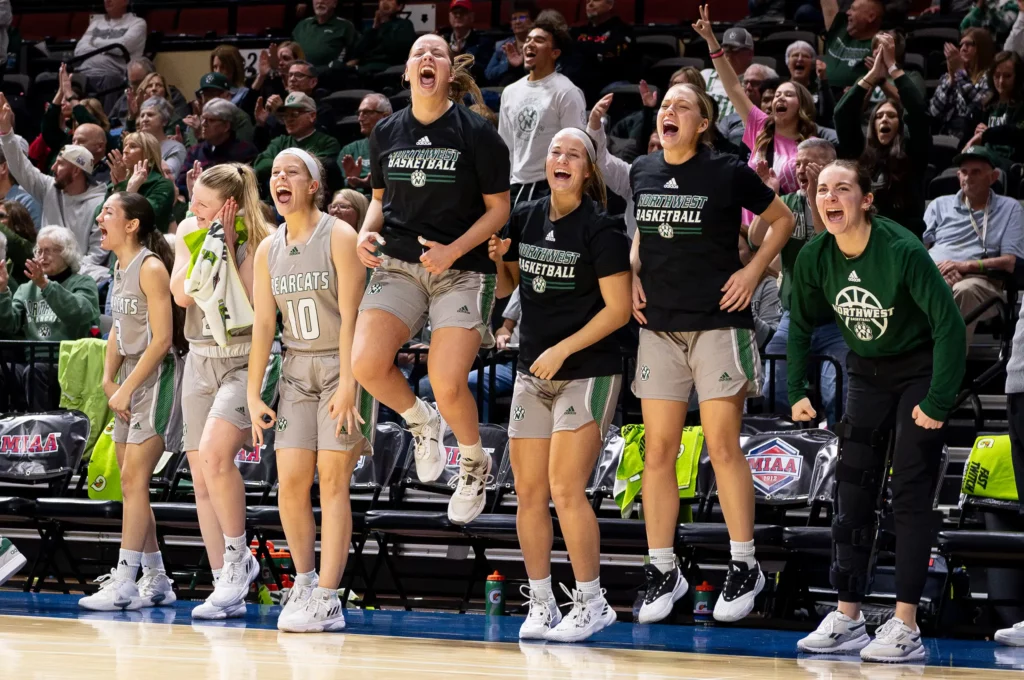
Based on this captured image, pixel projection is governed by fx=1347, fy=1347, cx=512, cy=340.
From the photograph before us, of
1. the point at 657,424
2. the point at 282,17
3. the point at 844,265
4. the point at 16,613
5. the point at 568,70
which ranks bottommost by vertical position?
the point at 16,613

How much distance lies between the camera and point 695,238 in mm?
5227

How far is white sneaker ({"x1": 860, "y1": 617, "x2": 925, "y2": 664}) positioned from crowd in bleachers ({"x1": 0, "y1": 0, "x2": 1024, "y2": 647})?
5.70 feet

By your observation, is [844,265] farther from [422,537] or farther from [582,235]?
[422,537]

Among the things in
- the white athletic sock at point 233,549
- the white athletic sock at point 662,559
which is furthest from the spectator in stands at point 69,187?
the white athletic sock at point 662,559

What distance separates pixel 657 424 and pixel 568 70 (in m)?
5.03

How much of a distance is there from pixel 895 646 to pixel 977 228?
3.24m

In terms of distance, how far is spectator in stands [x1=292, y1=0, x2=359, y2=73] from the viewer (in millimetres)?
12000

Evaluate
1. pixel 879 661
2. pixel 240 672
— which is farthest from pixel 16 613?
pixel 879 661

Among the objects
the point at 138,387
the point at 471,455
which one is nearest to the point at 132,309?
the point at 138,387

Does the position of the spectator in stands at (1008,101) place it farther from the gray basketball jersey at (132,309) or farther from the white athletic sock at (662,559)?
the gray basketball jersey at (132,309)

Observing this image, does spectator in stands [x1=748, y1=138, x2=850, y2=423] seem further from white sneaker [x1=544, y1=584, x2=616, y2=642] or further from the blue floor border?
white sneaker [x1=544, y1=584, x2=616, y2=642]

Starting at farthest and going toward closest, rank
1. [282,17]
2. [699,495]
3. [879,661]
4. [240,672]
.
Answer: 1. [282,17]
2. [699,495]
3. [879,661]
4. [240,672]

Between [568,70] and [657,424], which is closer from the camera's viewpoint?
[657,424]

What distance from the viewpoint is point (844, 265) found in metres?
5.11
